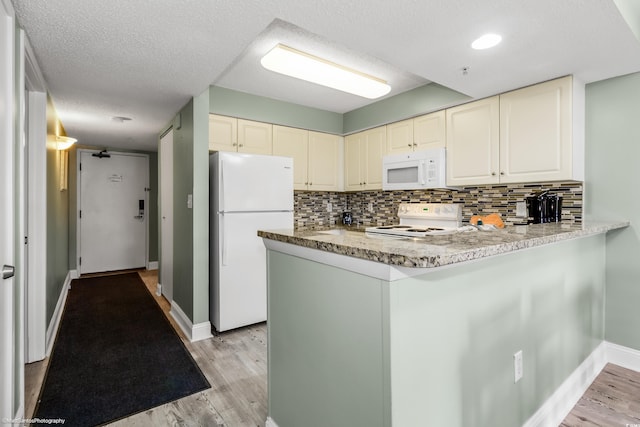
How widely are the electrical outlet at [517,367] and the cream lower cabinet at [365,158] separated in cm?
239

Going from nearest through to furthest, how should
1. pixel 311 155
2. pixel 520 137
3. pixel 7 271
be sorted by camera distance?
pixel 7 271 → pixel 520 137 → pixel 311 155

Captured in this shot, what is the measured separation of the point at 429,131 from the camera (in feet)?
10.6

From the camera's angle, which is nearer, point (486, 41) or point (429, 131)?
point (486, 41)

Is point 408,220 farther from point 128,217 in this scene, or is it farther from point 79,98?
point 128,217

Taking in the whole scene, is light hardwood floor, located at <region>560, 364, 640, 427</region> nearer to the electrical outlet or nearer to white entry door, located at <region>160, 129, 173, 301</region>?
the electrical outlet

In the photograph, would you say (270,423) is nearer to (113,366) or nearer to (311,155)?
(113,366)

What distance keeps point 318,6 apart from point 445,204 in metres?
2.38

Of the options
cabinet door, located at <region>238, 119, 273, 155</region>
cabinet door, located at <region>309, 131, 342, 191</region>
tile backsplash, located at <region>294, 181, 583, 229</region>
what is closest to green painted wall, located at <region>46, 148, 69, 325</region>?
cabinet door, located at <region>238, 119, 273, 155</region>

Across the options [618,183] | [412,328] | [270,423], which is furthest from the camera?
[618,183]

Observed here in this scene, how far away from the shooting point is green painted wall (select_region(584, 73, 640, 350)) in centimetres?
235

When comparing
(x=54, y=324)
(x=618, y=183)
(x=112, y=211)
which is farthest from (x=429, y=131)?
(x=112, y=211)

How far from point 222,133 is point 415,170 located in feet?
6.28

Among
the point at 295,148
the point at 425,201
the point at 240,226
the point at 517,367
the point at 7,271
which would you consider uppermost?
the point at 295,148

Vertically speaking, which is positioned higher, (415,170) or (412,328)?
(415,170)
